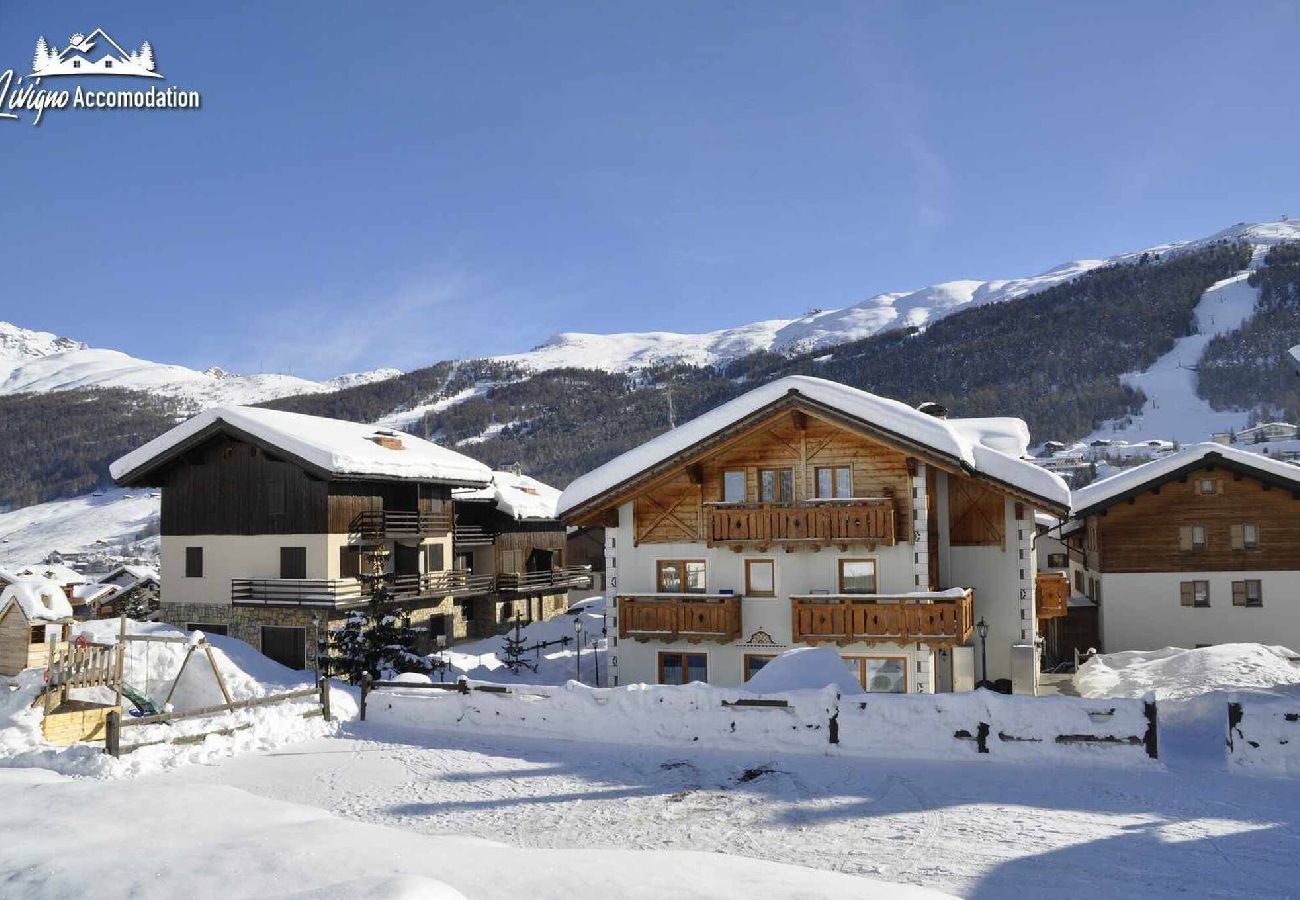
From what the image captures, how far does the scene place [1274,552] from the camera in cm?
3133

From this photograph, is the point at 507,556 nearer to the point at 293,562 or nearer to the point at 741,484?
the point at 293,562

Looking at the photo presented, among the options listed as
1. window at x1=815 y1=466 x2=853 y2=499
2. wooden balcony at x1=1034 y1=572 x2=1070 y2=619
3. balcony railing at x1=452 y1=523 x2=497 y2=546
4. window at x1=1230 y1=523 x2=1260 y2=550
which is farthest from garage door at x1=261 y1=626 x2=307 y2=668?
window at x1=1230 y1=523 x2=1260 y2=550

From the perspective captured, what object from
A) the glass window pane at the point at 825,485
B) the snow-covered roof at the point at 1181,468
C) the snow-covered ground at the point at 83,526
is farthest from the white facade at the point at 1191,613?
the snow-covered ground at the point at 83,526

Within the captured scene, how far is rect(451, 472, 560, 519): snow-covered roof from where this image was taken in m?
42.2

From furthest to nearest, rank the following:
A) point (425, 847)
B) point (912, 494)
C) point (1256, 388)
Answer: point (1256, 388) < point (912, 494) < point (425, 847)

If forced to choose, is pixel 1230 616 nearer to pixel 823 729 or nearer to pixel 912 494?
pixel 912 494

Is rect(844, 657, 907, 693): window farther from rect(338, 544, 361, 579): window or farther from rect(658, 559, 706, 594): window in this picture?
rect(338, 544, 361, 579): window

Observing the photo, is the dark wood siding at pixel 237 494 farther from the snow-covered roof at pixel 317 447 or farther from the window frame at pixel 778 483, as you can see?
the window frame at pixel 778 483

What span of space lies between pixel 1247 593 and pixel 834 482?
1896 centimetres

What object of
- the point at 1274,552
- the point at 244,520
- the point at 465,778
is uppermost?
the point at 244,520

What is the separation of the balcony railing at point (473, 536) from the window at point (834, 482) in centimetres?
2141

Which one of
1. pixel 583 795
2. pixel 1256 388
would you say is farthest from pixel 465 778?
pixel 1256 388

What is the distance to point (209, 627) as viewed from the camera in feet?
106

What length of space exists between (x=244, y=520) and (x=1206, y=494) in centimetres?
3482
